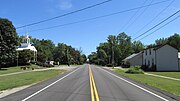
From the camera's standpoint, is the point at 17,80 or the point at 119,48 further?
the point at 119,48

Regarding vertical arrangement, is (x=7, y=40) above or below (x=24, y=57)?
above

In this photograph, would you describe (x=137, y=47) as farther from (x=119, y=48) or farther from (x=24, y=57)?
(x=24, y=57)

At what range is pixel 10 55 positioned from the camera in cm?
6581

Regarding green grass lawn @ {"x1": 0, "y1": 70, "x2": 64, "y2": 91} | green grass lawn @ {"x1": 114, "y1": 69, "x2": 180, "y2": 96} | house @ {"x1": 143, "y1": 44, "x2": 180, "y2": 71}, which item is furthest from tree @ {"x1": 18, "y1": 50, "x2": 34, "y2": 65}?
green grass lawn @ {"x1": 114, "y1": 69, "x2": 180, "y2": 96}

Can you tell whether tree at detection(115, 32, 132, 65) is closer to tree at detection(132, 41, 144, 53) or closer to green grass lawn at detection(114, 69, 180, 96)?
tree at detection(132, 41, 144, 53)

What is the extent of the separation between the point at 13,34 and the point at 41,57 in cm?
4667

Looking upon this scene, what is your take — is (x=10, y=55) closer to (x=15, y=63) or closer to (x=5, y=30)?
(x=5, y=30)

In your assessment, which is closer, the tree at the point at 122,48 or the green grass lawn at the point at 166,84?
the green grass lawn at the point at 166,84

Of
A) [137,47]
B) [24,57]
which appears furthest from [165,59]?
[137,47]

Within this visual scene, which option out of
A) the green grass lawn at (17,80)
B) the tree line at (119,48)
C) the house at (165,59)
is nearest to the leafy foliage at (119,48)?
the tree line at (119,48)

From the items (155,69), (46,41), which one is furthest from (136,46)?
(155,69)

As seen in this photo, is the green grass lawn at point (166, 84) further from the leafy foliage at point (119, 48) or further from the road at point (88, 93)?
the leafy foliage at point (119, 48)

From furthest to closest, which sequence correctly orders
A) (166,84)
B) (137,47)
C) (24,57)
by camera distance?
(137,47), (24,57), (166,84)

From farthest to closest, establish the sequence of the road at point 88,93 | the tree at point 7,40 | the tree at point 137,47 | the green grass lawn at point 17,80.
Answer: the tree at point 137,47 < the tree at point 7,40 < the green grass lawn at point 17,80 < the road at point 88,93
